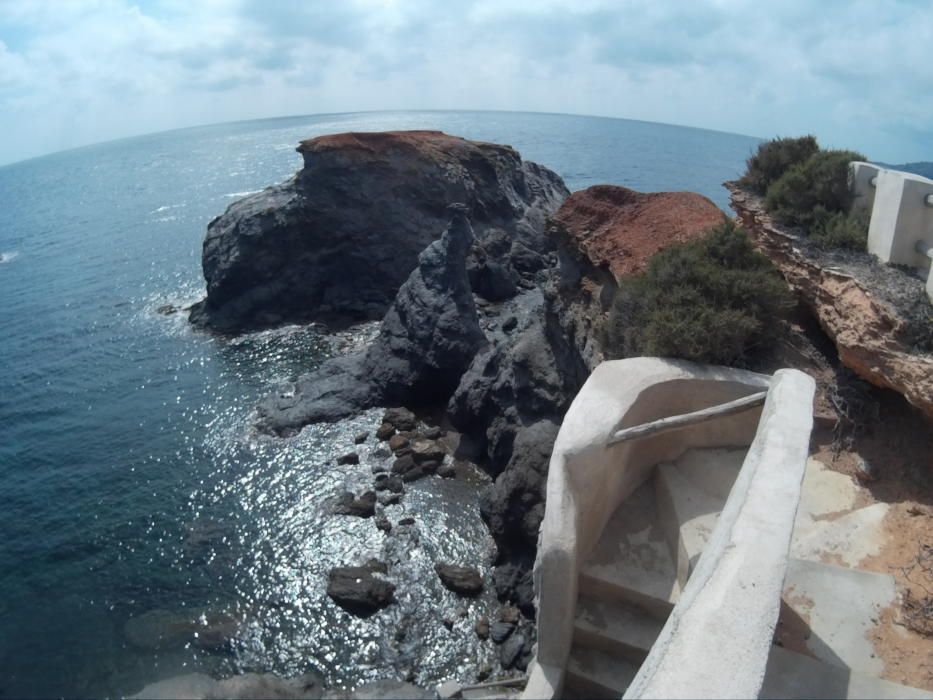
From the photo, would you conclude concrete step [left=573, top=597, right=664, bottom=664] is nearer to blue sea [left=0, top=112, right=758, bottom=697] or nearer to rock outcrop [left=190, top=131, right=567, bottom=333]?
blue sea [left=0, top=112, right=758, bottom=697]

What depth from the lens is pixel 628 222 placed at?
19.6m

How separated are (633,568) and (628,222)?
46.9 ft

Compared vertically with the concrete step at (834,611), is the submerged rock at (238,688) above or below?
below

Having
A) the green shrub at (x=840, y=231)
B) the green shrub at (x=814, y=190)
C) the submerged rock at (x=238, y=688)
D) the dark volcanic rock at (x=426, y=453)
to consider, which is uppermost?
the green shrub at (x=814, y=190)

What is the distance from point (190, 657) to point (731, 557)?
1642 cm

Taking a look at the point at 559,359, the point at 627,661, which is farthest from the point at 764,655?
the point at 559,359

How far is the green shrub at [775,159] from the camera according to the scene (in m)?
15.3

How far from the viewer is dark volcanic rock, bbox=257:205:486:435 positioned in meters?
27.4

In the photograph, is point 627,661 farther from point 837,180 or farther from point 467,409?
point 467,409

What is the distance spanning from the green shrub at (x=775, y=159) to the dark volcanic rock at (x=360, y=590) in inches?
596

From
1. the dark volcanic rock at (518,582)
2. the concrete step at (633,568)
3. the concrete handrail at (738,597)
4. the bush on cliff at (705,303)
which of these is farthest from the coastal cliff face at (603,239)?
the concrete handrail at (738,597)

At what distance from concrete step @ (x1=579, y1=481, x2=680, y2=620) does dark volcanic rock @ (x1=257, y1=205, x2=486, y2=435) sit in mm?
18530

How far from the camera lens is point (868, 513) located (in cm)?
827

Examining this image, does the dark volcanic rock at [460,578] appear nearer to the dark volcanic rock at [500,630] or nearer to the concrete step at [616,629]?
the dark volcanic rock at [500,630]
